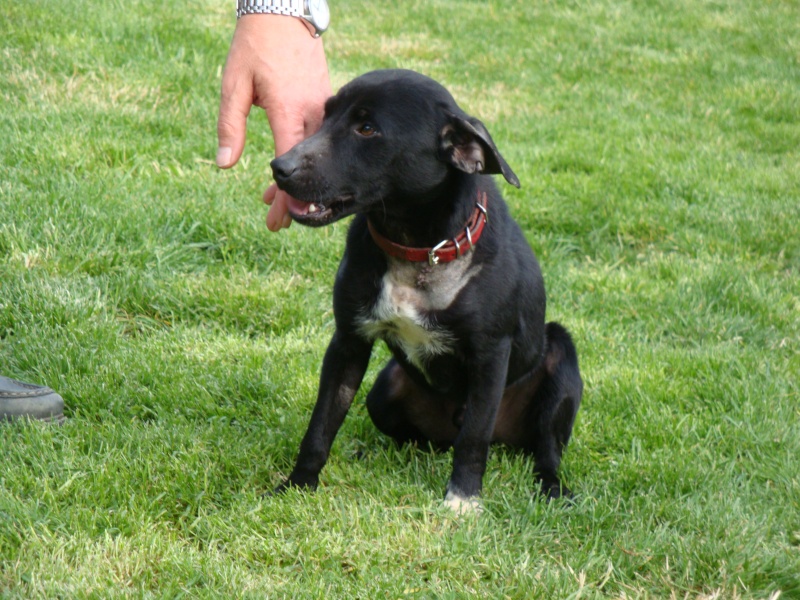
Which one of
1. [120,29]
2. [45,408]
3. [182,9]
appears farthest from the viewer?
[182,9]

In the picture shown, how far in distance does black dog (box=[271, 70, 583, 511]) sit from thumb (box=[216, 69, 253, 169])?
153 millimetres

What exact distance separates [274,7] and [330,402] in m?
1.21

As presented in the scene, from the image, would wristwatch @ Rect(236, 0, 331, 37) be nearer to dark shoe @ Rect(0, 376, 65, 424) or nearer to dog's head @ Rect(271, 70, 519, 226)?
dog's head @ Rect(271, 70, 519, 226)

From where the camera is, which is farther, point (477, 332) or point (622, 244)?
point (622, 244)

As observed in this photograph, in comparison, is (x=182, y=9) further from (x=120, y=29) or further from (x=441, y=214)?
(x=441, y=214)

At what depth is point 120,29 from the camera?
6242 millimetres

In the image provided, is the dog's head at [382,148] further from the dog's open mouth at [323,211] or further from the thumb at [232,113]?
the thumb at [232,113]

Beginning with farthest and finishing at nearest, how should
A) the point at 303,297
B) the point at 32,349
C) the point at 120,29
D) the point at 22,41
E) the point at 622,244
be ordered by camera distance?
the point at 120,29 → the point at 22,41 → the point at 622,244 → the point at 303,297 → the point at 32,349

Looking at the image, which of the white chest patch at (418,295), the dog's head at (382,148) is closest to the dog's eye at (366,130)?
the dog's head at (382,148)

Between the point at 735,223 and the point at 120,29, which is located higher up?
the point at 120,29

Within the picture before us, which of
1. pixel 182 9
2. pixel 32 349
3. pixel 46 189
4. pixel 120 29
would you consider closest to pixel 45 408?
pixel 32 349

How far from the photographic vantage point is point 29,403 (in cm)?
301

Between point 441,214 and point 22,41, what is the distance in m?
4.21

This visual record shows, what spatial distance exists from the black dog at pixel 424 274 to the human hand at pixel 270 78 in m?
0.11
